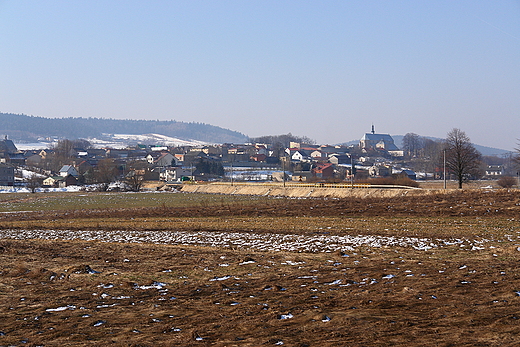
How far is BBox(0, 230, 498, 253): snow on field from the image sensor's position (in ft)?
65.9

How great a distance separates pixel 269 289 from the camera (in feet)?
42.2

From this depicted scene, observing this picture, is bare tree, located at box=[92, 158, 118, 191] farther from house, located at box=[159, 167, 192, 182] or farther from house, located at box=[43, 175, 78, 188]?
house, located at box=[159, 167, 192, 182]

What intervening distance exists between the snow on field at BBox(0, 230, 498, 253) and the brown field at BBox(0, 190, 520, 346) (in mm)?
79

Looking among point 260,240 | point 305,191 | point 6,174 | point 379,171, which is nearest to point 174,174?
point 6,174

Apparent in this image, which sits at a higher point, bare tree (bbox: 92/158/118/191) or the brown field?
the brown field

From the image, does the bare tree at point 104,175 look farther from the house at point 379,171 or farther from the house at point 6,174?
the house at point 379,171

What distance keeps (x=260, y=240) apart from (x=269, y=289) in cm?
1008

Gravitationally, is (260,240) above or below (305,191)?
above

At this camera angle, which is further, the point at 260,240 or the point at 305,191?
the point at 305,191

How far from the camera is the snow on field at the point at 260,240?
65.9 feet

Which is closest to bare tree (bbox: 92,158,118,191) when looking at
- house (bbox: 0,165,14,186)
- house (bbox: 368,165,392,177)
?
house (bbox: 0,165,14,186)

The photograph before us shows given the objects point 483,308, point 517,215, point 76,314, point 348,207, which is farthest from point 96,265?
point 348,207

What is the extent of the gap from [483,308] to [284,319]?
12.4 ft

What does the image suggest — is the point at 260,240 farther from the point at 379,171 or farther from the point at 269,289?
the point at 379,171
